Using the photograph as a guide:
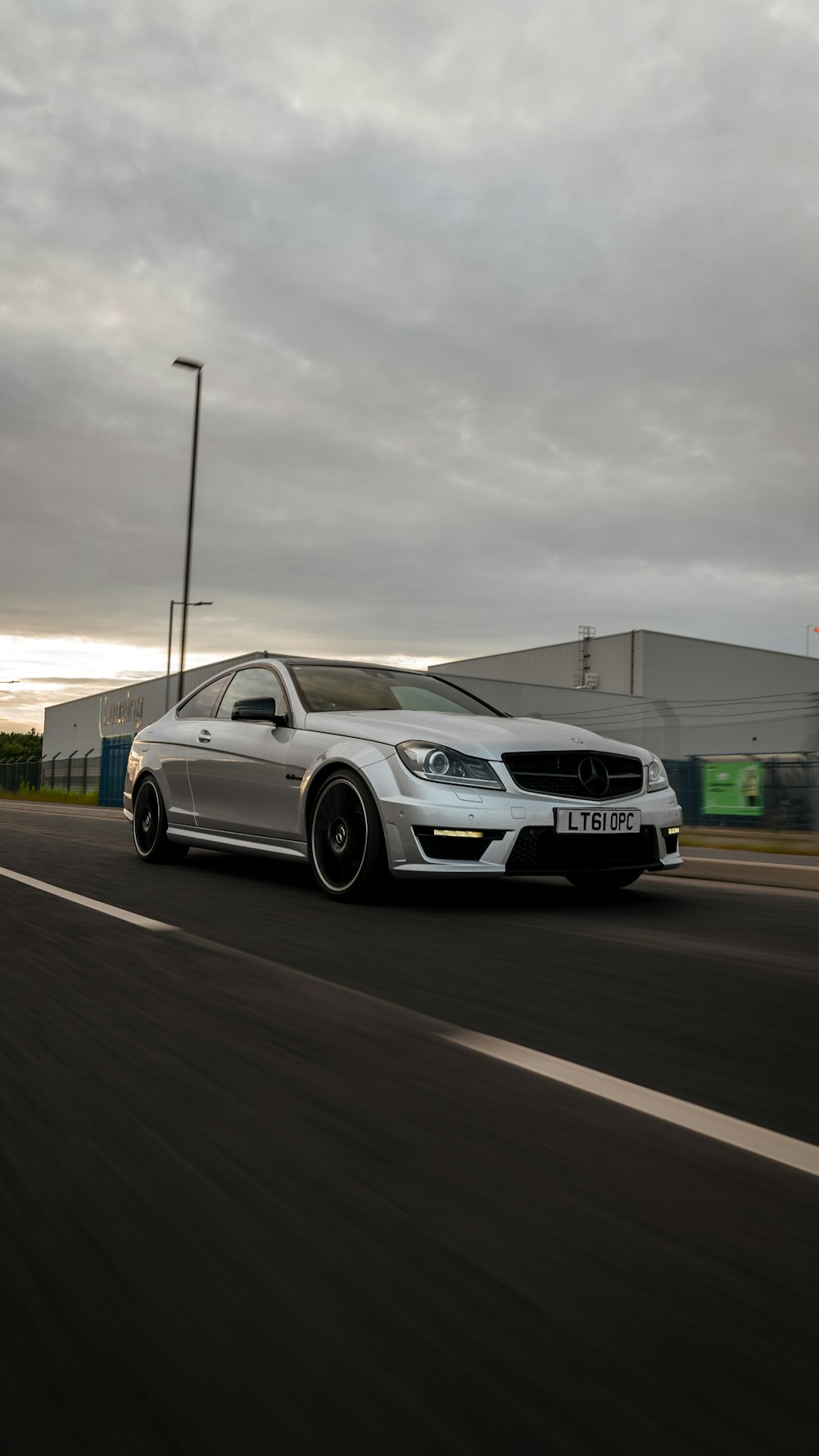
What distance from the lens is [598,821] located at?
644cm

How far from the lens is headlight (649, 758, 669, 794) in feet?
23.0

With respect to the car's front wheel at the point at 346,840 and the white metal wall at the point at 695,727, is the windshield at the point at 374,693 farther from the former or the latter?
the white metal wall at the point at 695,727

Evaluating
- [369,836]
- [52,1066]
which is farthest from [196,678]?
[52,1066]

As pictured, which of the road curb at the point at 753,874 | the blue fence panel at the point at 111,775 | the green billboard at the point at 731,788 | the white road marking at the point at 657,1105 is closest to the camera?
the white road marking at the point at 657,1105

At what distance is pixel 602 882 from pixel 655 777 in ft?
3.25

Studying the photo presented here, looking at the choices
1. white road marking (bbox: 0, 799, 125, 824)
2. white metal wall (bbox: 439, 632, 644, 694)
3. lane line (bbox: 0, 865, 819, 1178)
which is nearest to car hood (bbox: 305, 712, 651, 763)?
lane line (bbox: 0, 865, 819, 1178)

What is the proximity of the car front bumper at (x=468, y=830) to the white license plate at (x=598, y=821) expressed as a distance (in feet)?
0.11

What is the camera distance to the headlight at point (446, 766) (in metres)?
6.31

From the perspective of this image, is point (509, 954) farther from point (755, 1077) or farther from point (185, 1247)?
point (185, 1247)

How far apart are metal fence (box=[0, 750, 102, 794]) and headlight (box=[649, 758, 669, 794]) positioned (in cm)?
3910

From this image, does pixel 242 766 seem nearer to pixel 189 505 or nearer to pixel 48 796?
pixel 189 505

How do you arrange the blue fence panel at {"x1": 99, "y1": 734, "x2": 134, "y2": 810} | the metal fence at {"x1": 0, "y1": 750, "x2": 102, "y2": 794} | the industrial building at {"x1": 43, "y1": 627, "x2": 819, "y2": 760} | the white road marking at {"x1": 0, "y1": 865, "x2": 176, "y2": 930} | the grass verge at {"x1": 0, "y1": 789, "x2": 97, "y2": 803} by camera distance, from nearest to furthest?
the white road marking at {"x1": 0, "y1": 865, "x2": 176, "y2": 930}
the blue fence panel at {"x1": 99, "y1": 734, "x2": 134, "y2": 810}
the grass verge at {"x1": 0, "y1": 789, "x2": 97, "y2": 803}
the metal fence at {"x1": 0, "y1": 750, "x2": 102, "y2": 794}
the industrial building at {"x1": 43, "y1": 627, "x2": 819, "y2": 760}

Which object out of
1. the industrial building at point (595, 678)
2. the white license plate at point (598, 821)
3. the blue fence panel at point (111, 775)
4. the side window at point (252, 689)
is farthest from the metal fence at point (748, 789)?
the industrial building at point (595, 678)

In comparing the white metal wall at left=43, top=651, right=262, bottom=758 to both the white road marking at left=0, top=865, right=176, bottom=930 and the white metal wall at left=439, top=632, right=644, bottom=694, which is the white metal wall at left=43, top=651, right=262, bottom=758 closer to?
the white metal wall at left=439, top=632, right=644, bottom=694
